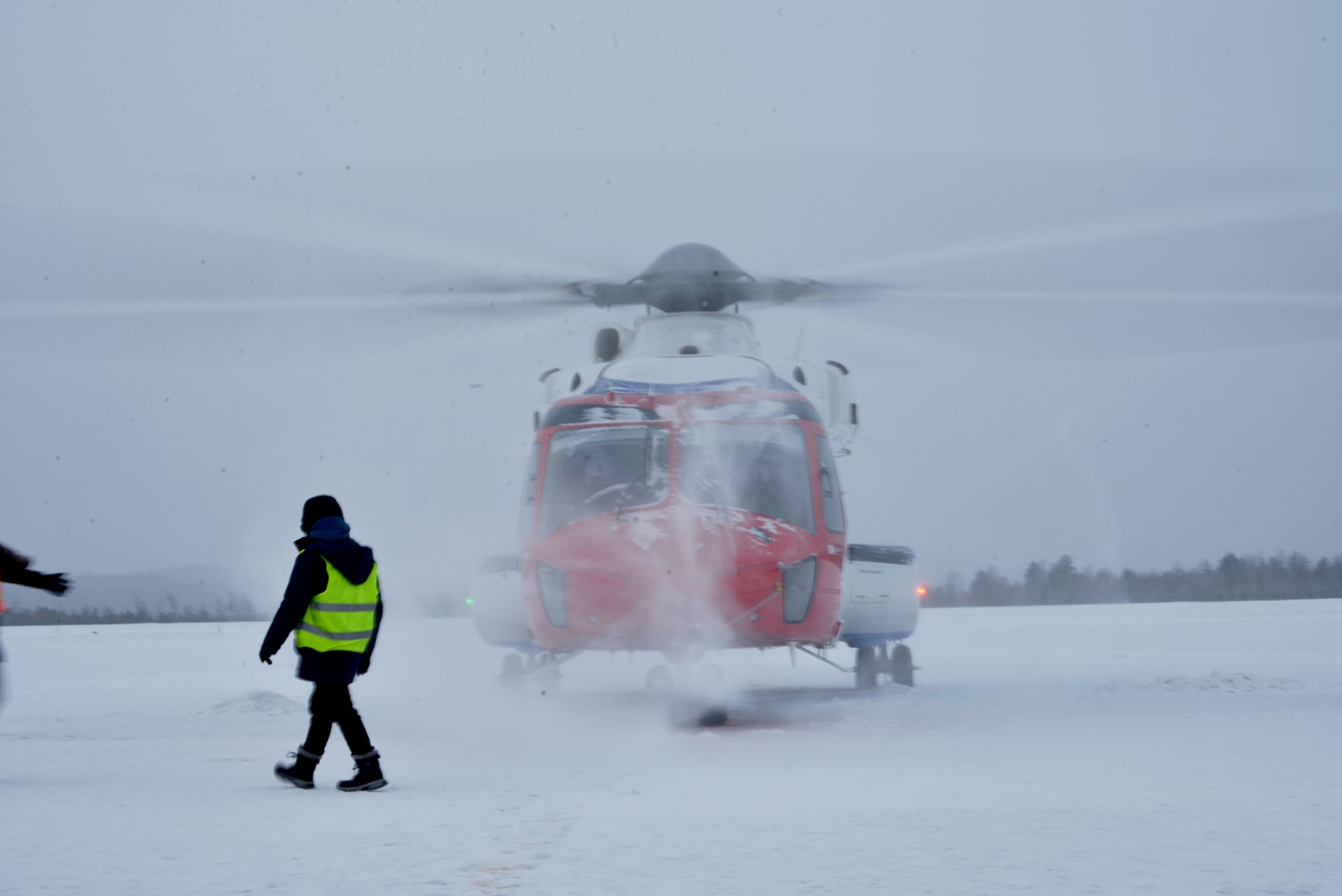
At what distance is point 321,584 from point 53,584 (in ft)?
5.47

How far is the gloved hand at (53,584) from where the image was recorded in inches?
263

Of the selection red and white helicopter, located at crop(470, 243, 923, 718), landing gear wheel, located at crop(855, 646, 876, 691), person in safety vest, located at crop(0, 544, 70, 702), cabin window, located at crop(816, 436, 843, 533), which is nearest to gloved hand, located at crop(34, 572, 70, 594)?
person in safety vest, located at crop(0, 544, 70, 702)

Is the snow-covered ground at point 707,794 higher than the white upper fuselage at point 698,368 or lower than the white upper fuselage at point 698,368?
lower

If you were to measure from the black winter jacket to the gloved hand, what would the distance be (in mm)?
1427

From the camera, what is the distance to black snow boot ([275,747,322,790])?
624 centimetres

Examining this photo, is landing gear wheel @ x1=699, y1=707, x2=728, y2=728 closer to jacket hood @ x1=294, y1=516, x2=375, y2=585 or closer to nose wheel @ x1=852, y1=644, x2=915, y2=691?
jacket hood @ x1=294, y1=516, x2=375, y2=585

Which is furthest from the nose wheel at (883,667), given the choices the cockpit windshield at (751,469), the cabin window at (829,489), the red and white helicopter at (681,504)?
the cockpit windshield at (751,469)

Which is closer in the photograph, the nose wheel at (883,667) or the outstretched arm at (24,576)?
the outstretched arm at (24,576)

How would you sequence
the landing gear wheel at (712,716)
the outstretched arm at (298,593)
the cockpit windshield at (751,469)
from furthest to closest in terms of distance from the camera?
1. the cockpit windshield at (751,469)
2. the landing gear wheel at (712,716)
3. the outstretched arm at (298,593)

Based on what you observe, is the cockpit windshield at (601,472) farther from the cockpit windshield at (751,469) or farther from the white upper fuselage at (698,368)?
the white upper fuselage at (698,368)

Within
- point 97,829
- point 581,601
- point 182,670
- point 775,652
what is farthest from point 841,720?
point 775,652

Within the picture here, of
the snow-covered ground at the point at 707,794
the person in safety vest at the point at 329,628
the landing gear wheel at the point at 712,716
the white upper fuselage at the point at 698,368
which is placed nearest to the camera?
the snow-covered ground at the point at 707,794

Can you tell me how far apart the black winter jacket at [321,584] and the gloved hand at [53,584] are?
4.68ft

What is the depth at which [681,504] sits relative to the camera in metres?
9.54
